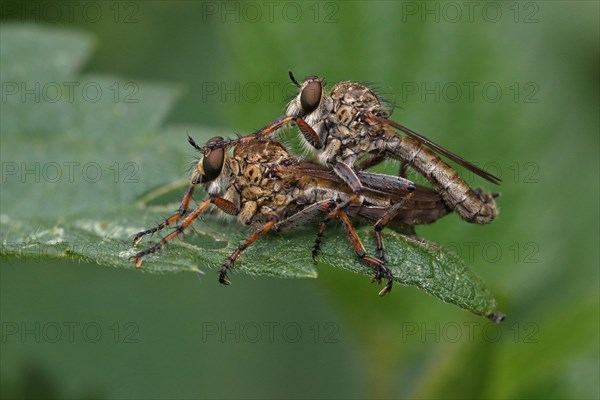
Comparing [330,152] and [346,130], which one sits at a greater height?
[346,130]

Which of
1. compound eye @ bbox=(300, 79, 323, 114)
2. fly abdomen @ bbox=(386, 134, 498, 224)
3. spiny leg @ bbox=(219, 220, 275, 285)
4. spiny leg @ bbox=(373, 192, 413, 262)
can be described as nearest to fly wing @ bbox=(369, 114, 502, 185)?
fly abdomen @ bbox=(386, 134, 498, 224)

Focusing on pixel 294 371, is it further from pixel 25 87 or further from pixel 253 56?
pixel 25 87

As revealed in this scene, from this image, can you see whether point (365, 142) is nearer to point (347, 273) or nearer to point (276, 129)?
point (276, 129)

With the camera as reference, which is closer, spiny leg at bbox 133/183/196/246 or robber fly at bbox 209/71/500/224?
spiny leg at bbox 133/183/196/246

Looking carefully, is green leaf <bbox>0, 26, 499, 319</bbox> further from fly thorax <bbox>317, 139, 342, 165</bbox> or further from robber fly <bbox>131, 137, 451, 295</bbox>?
fly thorax <bbox>317, 139, 342, 165</bbox>

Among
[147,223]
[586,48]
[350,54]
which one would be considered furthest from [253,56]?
[586,48]

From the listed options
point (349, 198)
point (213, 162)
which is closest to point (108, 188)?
point (213, 162)

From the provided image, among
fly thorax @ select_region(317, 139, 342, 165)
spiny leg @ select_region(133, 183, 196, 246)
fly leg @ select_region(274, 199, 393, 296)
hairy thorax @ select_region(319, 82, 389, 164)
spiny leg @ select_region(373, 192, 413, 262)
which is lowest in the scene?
spiny leg @ select_region(133, 183, 196, 246)
